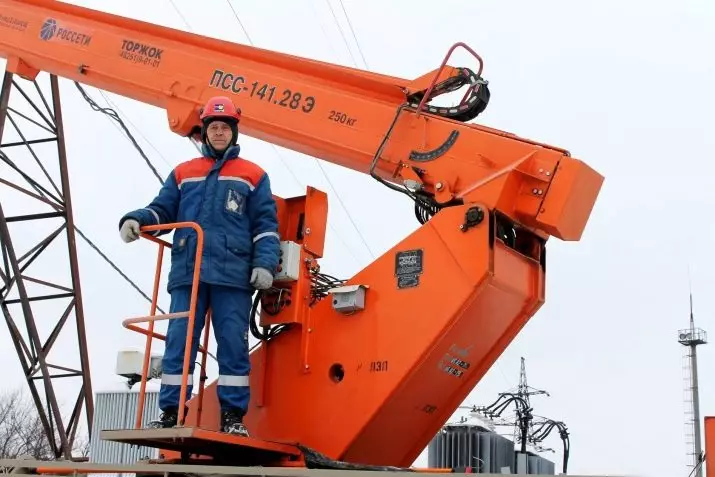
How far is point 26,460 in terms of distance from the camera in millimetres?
5605

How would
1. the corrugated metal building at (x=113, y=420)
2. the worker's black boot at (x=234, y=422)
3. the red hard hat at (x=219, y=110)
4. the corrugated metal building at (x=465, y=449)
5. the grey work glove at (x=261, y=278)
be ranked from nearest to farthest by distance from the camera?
the worker's black boot at (x=234, y=422) → the grey work glove at (x=261, y=278) → the red hard hat at (x=219, y=110) → the corrugated metal building at (x=465, y=449) → the corrugated metal building at (x=113, y=420)

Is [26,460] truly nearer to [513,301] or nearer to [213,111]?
[213,111]

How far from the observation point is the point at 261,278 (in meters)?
5.87

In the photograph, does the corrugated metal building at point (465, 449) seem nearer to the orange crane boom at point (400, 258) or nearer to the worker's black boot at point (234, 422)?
the orange crane boom at point (400, 258)

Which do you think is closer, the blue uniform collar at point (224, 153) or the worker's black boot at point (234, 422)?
the worker's black boot at point (234, 422)

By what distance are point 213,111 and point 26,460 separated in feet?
8.30

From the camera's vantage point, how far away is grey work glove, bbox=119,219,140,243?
19.5 ft

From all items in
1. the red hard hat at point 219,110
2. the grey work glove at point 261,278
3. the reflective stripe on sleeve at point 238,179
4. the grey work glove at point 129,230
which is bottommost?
the grey work glove at point 261,278

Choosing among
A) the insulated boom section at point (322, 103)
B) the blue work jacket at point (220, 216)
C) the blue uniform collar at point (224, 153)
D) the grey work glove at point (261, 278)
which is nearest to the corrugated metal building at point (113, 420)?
the insulated boom section at point (322, 103)

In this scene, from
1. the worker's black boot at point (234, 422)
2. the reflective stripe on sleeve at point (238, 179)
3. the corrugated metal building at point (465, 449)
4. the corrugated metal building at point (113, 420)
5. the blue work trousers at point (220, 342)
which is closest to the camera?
the worker's black boot at point (234, 422)

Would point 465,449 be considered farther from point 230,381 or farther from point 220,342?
point 220,342

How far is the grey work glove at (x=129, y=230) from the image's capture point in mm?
5945

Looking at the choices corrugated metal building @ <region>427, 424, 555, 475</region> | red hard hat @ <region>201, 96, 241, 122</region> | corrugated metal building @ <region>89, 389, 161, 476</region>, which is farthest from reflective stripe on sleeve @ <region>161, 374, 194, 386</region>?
corrugated metal building @ <region>89, 389, 161, 476</region>

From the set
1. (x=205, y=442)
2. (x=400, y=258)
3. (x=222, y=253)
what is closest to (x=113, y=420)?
(x=222, y=253)
